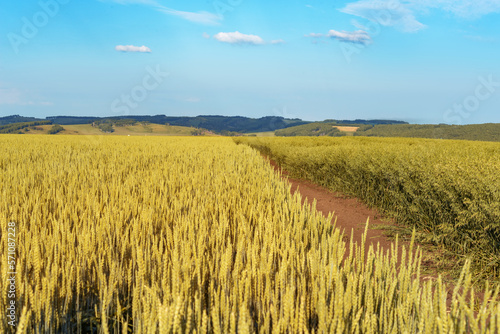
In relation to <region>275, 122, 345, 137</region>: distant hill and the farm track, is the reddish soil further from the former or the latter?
<region>275, 122, 345, 137</region>: distant hill

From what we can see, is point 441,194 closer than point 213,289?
No

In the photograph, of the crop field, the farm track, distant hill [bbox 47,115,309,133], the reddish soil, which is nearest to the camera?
the crop field

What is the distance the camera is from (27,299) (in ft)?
5.23

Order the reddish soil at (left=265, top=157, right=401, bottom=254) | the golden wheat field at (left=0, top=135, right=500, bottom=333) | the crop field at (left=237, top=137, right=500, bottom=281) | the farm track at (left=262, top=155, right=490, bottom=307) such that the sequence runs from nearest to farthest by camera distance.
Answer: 1. the golden wheat field at (left=0, top=135, right=500, bottom=333)
2. the crop field at (left=237, top=137, right=500, bottom=281)
3. the farm track at (left=262, top=155, right=490, bottom=307)
4. the reddish soil at (left=265, top=157, right=401, bottom=254)

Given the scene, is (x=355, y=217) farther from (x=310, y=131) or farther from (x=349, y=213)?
(x=310, y=131)

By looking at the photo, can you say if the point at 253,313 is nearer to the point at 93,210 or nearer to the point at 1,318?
the point at 1,318

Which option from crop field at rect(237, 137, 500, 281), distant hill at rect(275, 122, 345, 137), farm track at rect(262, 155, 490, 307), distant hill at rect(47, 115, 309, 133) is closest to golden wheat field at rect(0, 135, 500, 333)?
crop field at rect(237, 137, 500, 281)

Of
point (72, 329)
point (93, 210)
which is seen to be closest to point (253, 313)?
point (72, 329)

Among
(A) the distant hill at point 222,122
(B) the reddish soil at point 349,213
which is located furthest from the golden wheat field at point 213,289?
(A) the distant hill at point 222,122

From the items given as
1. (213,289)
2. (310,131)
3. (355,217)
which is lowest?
(355,217)

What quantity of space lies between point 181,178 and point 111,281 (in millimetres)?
3326

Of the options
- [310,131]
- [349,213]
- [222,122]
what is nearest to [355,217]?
[349,213]

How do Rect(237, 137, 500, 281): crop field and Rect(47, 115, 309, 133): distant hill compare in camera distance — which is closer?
Rect(237, 137, 500, 281): crop field

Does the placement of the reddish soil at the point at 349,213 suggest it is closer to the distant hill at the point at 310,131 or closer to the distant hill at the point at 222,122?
the distant hill at the point at 310,131
